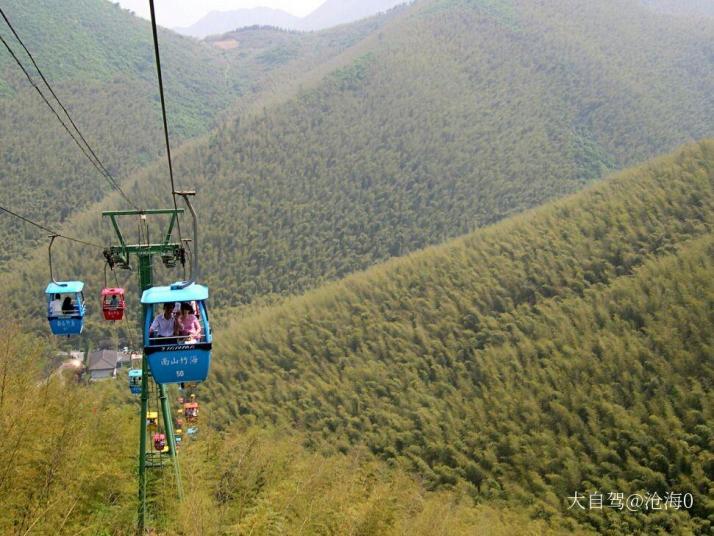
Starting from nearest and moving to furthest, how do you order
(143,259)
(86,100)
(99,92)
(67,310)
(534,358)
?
(143,259) < (67,310) < (534,358) < (86,100) < (99,92)

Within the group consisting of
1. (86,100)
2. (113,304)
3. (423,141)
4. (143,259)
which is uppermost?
(86,100)

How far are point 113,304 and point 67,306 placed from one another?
144 cm

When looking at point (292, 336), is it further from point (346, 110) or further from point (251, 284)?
point (346, 110)

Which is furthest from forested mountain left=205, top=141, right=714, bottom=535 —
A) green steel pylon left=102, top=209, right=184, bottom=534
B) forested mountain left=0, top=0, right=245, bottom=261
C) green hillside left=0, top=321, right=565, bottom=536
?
forested mountain left=0, top=0, right=245, bottom=261

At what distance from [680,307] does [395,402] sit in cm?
1214

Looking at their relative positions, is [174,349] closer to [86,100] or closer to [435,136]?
[435,136]

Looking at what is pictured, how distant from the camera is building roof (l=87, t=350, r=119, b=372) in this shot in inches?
1820

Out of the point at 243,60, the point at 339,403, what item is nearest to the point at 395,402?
the point at 339,403

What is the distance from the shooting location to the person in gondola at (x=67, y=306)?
1583 centimetres

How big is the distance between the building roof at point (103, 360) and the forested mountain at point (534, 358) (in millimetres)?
13979

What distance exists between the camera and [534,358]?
81.6 ft

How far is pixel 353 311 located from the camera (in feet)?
112

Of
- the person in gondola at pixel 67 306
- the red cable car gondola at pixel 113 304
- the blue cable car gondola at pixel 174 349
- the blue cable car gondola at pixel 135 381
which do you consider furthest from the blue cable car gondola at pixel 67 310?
the blue cable car gondola at pixel 135 381

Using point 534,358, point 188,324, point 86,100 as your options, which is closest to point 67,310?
point 188,324
